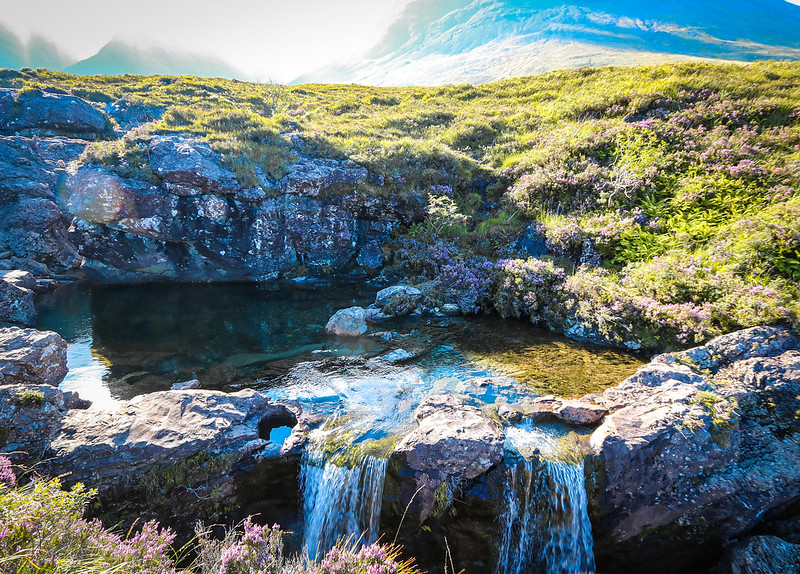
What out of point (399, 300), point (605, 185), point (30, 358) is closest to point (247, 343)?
point (30, 358)

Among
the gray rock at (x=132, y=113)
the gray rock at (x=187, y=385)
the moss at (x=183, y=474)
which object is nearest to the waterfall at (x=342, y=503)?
the moss at (x=183, y=474)

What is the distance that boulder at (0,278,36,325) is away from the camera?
36.7ft

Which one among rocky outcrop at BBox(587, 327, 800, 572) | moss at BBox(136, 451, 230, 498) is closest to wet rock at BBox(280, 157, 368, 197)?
moss at BBox(136, 451, 230, 498)

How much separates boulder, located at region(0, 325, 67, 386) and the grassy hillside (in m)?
10.8

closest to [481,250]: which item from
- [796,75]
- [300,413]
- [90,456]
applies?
[300,413]

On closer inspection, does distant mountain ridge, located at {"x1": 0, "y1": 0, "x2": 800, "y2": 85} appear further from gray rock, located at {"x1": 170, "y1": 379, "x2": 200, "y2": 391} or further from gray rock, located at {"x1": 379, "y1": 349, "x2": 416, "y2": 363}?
gray rock, located at {"x1": 170, "y1": 379, "x2": 200, "y2": 391}

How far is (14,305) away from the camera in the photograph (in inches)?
450

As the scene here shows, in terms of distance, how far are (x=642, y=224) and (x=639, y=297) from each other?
4.28 m

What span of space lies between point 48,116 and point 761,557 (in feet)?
120

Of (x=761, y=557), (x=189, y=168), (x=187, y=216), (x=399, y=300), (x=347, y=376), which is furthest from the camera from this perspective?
(x=187, y=216)

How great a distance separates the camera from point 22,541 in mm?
2654

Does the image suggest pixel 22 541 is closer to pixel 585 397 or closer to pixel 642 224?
pixel 585 397

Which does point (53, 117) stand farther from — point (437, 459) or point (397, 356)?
point (437, 459)

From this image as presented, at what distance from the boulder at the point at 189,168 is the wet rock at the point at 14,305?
22.0ft
